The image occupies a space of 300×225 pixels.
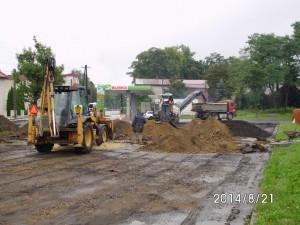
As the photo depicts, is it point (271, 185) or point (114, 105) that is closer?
point (271, 185)

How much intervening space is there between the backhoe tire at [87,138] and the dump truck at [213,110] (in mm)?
33287

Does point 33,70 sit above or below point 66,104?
above

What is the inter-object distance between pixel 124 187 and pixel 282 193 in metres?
3.87

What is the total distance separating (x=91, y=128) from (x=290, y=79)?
50048 millimetres

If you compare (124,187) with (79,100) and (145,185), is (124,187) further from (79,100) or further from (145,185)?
(79,100)

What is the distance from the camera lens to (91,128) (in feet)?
60.8

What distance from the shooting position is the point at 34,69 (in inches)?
1407

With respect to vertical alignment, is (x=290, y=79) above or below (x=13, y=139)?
above

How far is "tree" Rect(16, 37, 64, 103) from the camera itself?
118 feet

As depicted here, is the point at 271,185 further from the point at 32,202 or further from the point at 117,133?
the point at 117,133

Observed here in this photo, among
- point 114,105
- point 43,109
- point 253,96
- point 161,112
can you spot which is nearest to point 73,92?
point 43,109

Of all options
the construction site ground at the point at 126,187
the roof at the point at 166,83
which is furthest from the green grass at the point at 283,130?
the roof at the point at 166,83

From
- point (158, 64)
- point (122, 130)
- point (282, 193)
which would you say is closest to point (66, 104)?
point (282, 193)

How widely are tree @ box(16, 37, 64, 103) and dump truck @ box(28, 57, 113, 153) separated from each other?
59.8 feet
